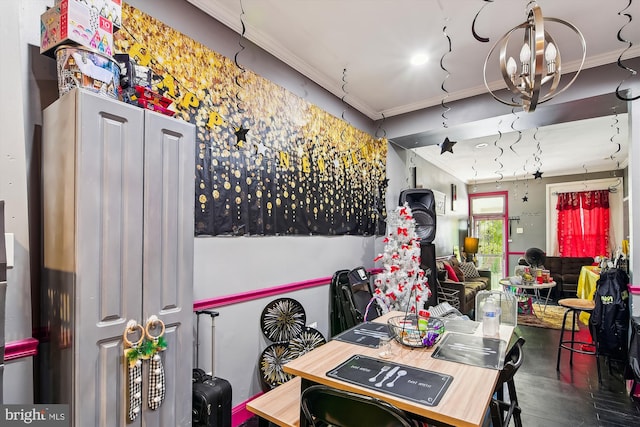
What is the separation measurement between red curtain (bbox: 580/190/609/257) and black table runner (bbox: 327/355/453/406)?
7985 mm

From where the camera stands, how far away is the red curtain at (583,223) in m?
7.03

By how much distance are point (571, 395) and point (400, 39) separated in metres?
3.37

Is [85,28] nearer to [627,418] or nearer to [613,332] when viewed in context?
[627,418]

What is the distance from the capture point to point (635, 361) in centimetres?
251

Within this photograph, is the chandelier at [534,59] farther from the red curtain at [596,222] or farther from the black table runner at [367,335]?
the red curtain at [596,222]

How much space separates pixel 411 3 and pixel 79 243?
2.41 meters

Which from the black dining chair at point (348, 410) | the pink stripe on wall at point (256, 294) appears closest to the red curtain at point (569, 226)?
the pink stripe on wall at point (256, 294)

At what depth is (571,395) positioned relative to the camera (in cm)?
277

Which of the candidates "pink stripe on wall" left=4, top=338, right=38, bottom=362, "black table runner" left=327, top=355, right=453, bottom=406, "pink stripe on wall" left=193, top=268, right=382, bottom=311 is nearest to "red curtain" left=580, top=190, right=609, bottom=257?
"pink stripe on wall" left=193, top=268, right=382, bottom=311

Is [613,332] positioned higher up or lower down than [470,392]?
lower down

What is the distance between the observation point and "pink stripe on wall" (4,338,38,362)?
1238 millimetres

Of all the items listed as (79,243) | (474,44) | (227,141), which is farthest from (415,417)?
(474,44)

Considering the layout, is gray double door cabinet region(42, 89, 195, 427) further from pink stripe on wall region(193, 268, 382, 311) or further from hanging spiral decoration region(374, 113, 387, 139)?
hanging spiral decoration region(374, 113, 387, 139)

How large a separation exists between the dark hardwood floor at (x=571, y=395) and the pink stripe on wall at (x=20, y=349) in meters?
1.54
